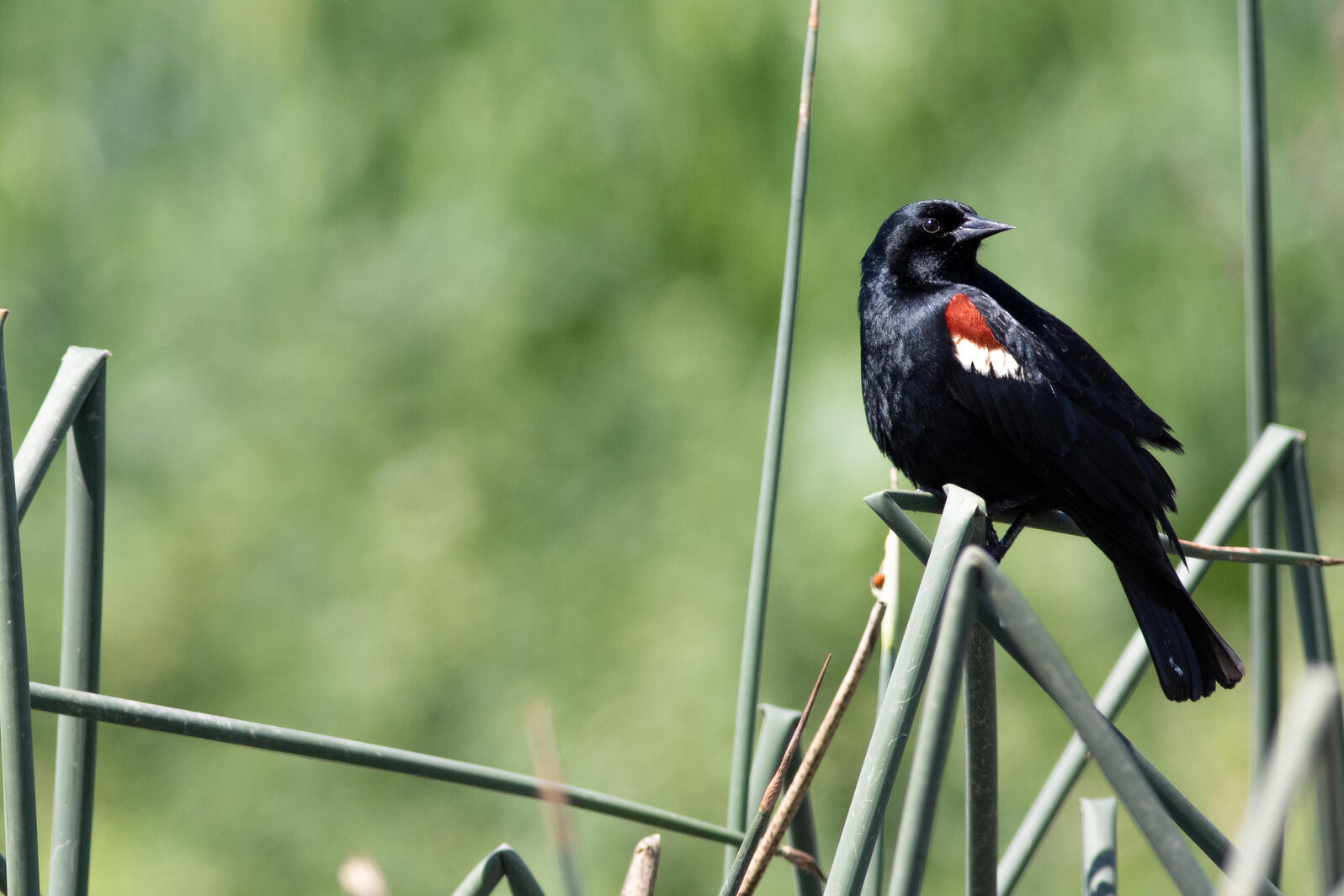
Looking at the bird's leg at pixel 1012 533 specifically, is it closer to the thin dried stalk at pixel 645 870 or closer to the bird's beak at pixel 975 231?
the bird's beak at pixel 975 231

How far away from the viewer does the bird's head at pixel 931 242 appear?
179 cm

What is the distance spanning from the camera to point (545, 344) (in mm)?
4727

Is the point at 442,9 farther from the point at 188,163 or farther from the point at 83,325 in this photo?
the point at 83,325

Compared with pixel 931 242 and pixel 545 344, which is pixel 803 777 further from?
pixel 545 344

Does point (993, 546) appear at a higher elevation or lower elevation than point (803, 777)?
higher

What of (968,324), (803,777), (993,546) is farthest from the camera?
(968,324)

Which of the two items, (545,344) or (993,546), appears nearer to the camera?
(993,546)

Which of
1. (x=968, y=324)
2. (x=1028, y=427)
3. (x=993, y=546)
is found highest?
(x=968, y=324)

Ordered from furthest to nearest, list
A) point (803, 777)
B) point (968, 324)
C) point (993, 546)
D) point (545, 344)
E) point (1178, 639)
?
point (545, 344), point (968, 324), point (993, 546), point (1178, 639), point (803, 777)

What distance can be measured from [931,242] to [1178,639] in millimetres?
723

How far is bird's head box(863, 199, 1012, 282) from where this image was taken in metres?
1.79

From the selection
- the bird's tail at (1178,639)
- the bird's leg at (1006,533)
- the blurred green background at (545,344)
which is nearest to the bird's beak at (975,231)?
the bird's leg at (1006,533)

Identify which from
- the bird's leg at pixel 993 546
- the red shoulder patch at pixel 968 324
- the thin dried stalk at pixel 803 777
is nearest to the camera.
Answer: the thin dried stalk at pixel 803 777

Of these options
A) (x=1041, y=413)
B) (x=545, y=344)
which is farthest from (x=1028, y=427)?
(x=545, y=344)
